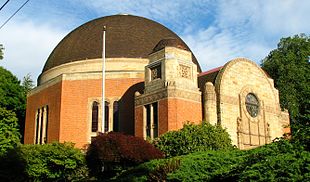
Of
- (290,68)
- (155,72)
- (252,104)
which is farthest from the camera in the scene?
(290,68)

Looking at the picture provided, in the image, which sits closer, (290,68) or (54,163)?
(54,163)

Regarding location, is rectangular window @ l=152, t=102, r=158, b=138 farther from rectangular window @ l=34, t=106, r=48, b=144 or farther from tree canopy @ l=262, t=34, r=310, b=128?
tree canopy @ l=262, t=34, r=310, b=128

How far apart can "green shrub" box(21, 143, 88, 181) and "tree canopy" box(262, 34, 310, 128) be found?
70.5 feet

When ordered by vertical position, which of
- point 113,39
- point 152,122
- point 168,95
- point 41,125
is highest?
point 113,39

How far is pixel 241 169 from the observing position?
12070mm

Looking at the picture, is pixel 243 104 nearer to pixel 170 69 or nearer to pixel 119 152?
pixel 170 69

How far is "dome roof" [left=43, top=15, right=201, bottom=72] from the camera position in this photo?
37594 mm

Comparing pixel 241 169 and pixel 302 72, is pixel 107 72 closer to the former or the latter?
pixel 302 72

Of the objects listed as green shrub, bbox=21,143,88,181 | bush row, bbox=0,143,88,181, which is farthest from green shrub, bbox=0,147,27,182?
green shrub, bbox=21,143,88,181

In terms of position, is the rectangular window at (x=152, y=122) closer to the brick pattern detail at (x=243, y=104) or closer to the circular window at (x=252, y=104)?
the brick pattern detail at (x=243, y=104)

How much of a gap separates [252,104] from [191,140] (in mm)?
9375

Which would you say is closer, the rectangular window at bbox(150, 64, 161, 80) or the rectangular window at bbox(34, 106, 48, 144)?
the rectangular window at bbox(150, 64, 161, 80)

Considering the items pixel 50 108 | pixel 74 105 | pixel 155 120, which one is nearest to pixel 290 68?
pixel 155 120

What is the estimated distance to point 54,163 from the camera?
2534cm
